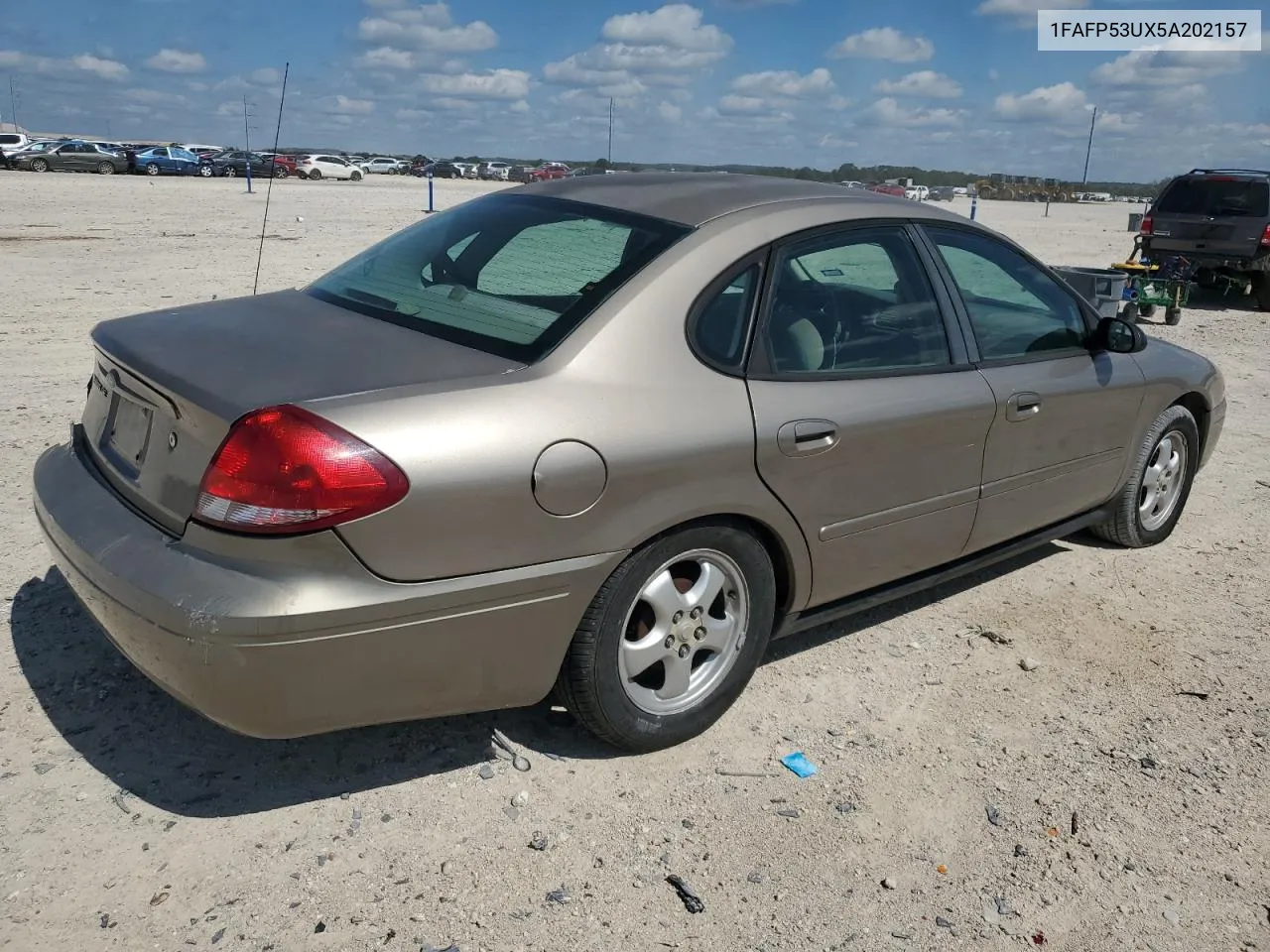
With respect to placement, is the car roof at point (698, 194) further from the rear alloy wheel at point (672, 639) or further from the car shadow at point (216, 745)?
the car shadow at point (216, 745)

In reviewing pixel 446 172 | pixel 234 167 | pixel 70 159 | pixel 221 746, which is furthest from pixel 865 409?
pixel 446 172

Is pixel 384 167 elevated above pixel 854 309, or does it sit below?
above

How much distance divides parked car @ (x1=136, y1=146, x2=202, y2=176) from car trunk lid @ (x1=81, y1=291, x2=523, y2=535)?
1996 inches

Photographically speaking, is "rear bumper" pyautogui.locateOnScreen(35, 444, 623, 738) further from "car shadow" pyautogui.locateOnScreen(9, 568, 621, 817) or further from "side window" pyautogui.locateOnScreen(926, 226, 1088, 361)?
"side window" pyautogui.locateOnScreen(926, 226, 1088, 361)

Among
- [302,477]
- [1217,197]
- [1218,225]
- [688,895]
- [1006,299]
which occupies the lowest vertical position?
[688,895]

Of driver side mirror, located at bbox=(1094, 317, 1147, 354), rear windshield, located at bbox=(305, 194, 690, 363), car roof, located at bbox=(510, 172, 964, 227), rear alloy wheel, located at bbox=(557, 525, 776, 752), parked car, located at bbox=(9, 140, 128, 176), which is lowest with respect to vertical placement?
rear alloy wheel, located at bbox=(557, 525, 776, 752)

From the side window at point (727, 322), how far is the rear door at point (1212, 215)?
532 inches

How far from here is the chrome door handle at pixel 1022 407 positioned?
152 inches

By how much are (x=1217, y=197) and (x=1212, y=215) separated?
31cm

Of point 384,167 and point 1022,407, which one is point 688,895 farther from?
point 384,167

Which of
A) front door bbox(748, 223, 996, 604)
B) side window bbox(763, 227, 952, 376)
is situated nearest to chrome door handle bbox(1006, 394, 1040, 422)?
front door bbox(748, 223, 996, 604)

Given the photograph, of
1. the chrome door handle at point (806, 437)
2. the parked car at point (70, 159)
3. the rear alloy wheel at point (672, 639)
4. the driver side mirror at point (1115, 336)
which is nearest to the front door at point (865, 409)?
the chrome door handle at point (806, 437)

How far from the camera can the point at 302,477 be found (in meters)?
2.42

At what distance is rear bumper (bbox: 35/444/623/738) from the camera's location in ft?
7.93
